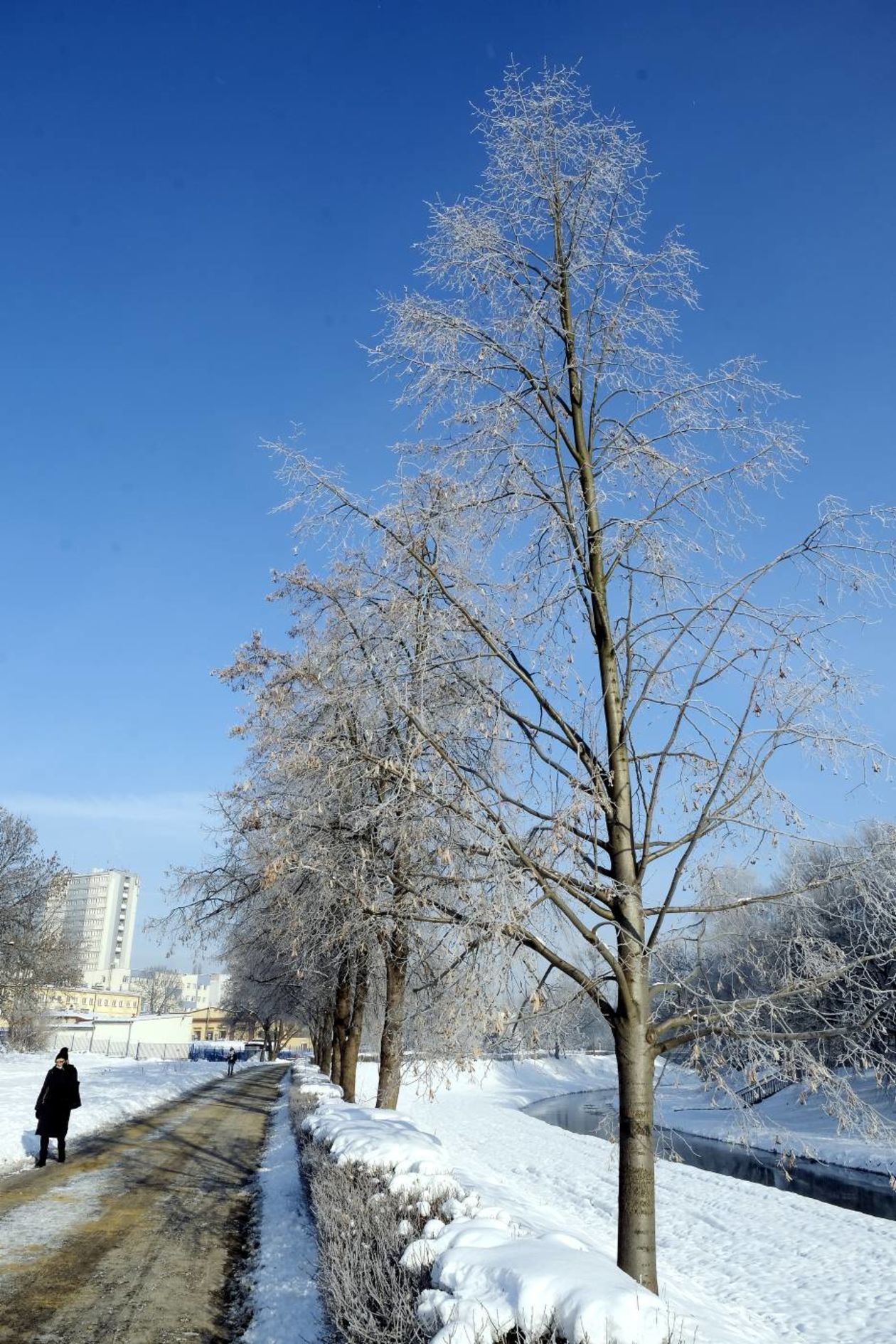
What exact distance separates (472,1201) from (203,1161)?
10.2 m

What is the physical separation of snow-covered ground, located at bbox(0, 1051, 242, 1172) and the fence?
35.8 ft

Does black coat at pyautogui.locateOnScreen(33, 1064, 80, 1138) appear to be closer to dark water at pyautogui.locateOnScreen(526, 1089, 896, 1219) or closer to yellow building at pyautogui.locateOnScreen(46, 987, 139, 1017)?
dark water at pyautogui.locateOnScreen(526, 1089, 896, 1219)

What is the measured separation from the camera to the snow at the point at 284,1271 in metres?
6.22

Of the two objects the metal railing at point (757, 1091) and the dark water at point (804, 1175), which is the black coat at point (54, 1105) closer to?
the dark water at point (804, 1175)

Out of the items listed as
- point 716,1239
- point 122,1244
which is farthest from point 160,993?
point 122,1244

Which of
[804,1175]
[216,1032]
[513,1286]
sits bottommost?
[216,1032]

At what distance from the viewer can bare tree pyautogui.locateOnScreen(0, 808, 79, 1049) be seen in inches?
1533

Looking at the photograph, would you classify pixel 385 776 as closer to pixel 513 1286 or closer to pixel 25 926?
pixel 513 1286

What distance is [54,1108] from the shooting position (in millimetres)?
12453

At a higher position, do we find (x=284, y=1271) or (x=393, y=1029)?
(x=393, y=1029)

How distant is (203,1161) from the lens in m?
14.4

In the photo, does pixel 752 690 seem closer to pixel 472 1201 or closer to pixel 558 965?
pixel 558 965

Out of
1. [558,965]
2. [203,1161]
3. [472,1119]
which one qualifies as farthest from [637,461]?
[472,1119]

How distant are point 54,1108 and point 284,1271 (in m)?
6.19
